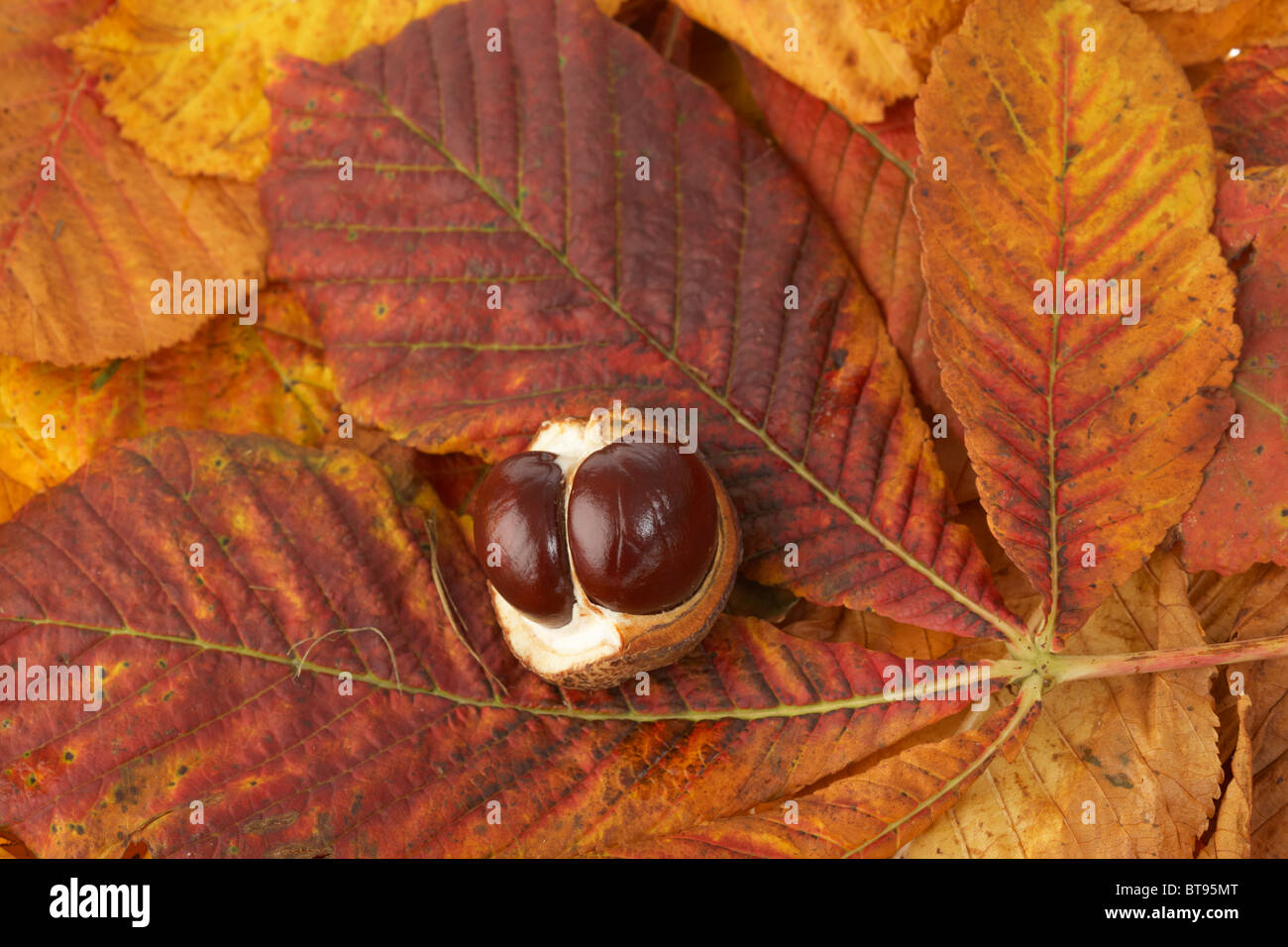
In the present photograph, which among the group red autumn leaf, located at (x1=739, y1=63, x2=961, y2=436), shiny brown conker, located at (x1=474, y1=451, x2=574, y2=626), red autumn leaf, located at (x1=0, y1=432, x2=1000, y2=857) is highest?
red autumn leaf, located at (x1=739, y1=63, x2=961, y2=436)

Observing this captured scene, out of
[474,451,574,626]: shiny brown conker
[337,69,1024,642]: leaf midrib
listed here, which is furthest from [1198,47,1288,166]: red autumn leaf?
[474,451,574,626]: shiny brown conker

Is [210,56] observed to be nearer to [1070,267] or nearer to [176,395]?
[176,395]

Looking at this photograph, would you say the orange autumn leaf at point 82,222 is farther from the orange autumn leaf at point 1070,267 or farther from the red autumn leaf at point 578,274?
the orange autumn leaf at point 1070,267

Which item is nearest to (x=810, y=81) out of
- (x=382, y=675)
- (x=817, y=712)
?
(x=817, y=712)

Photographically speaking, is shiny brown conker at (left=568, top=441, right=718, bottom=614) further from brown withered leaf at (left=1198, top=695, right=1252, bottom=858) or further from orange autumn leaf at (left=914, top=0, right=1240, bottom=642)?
brown withered leaf at (left=1198, top=695, right=1252, bottom=858)

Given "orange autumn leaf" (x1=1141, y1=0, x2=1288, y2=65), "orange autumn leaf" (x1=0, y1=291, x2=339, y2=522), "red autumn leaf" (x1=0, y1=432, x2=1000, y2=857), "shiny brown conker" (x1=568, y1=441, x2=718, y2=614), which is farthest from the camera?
"orange autumn leaf" (x1=0, y1=291, x2=339, y2=522)

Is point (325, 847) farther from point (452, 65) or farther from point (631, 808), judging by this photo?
point (452, 65)

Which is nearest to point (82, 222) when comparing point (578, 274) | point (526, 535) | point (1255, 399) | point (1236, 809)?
point (578, 274)
